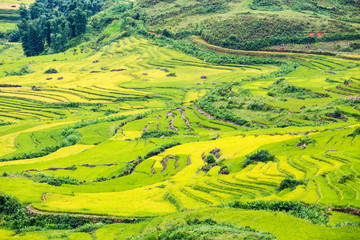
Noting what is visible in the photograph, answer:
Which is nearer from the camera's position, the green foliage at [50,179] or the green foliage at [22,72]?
the green foliage at [50,179]

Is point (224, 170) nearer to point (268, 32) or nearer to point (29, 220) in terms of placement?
point (29, 220)

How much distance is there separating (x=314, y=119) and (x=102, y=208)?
44860 mm

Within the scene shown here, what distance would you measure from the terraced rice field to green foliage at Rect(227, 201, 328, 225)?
92cm

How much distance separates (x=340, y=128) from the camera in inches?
2167

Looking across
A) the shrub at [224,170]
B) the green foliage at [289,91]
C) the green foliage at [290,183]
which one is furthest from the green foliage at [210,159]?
the green foliage at [289,91]

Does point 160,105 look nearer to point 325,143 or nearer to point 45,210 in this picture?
point 325,143

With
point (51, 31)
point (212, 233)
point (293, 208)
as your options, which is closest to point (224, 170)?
point (293, 208)

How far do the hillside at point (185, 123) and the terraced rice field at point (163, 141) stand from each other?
0.27 m

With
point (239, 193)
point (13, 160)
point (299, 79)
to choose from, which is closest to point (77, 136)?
point (13, 160)

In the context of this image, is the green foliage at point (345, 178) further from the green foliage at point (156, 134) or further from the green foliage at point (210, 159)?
the green foliage at point (156, 134)

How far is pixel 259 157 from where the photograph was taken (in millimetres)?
46094

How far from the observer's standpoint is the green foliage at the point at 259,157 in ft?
149

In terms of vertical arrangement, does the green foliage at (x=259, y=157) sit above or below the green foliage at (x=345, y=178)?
below

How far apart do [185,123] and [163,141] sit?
508 inches
